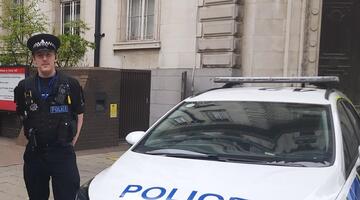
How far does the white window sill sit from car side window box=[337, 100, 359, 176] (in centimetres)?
831

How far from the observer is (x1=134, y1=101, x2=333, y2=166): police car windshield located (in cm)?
373

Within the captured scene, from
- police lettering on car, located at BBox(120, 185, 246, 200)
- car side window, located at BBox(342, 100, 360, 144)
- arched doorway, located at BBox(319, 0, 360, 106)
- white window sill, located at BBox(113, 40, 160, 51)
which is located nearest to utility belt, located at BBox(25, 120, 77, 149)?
police lettering on car, located at BBox(120, 185, 246, 200)

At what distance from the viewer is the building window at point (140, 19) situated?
44.0 ft

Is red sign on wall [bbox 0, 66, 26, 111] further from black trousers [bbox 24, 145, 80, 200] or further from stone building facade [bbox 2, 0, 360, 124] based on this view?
black trousers [bbox 24, 145, 80, 200]

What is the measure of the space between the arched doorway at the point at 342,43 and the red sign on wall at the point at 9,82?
21.9ft

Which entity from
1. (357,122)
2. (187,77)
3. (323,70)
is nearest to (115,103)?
(187,77)

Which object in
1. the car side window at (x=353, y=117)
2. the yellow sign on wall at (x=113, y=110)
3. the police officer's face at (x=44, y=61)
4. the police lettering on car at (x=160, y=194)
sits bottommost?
the yellow sign on wall at (x=113, y=110)

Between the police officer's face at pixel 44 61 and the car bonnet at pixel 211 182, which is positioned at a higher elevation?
the police officer's face at pixel 44 61

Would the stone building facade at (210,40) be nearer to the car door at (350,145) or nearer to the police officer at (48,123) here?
the car door at (350,145)

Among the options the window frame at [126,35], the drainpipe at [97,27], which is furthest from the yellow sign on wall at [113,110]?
the drainpipe at [97,27]

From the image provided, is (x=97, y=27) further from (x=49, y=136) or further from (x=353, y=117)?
(x=49, y=136)

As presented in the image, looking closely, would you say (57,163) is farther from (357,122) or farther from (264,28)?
(264,28)


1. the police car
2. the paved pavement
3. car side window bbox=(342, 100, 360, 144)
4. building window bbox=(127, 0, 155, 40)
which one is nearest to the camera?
the police car

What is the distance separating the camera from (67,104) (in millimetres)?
4168
